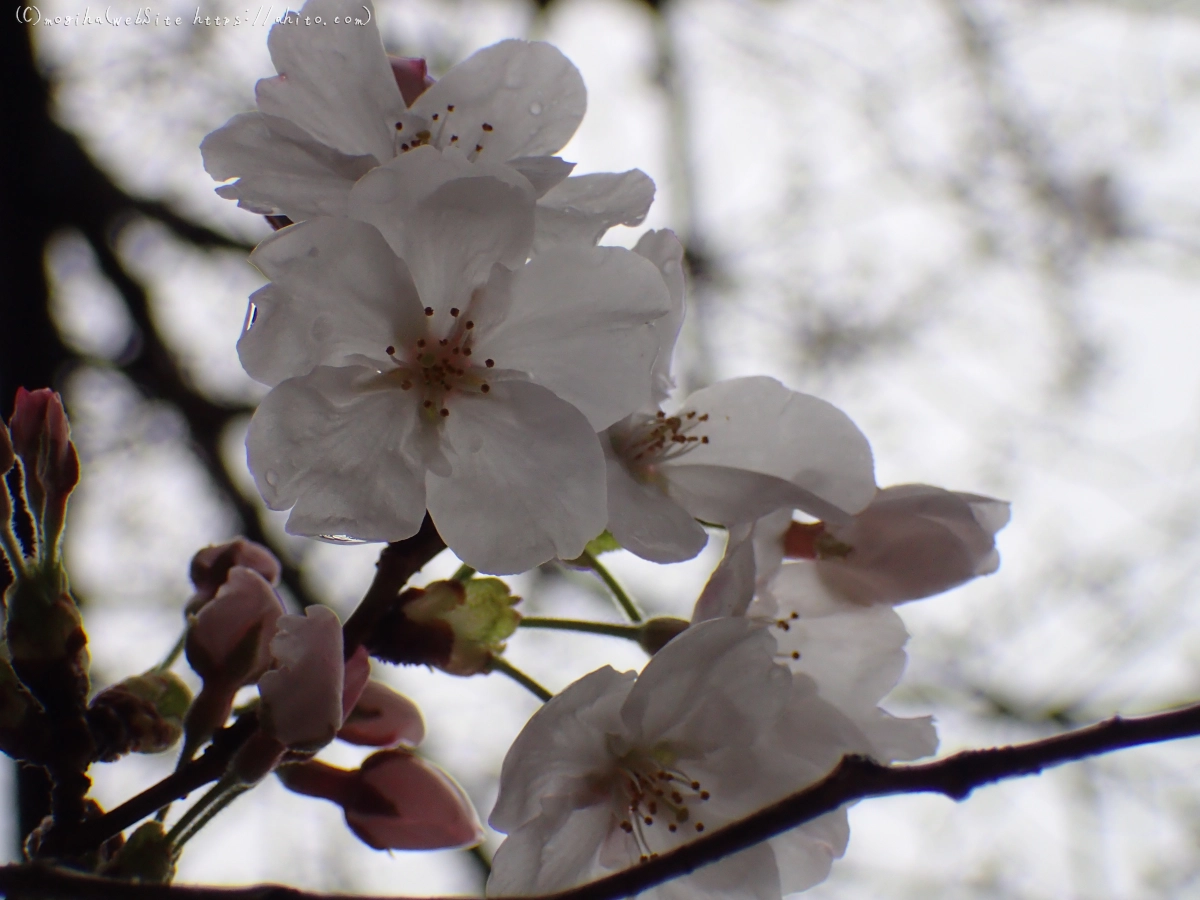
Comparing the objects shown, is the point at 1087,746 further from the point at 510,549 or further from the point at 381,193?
the point at 381,193

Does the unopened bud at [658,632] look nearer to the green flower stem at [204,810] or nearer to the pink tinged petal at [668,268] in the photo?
the pink tinged petal at [668,268]

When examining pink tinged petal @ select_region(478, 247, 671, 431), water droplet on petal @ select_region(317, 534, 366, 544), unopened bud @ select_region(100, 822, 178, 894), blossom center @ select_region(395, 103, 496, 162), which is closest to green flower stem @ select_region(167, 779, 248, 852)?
unopened bud @ select_region(100, 822, 178, 894)

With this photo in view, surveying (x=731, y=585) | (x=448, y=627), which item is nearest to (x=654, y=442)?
(x=731, y=585)

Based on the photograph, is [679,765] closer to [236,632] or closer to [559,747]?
[559,747]

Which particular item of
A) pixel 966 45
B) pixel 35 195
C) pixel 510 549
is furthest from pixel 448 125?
pixel 966 45

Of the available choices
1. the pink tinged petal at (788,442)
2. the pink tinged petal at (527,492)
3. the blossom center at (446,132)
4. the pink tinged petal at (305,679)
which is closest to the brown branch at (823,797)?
the pink tinged petal at (305,679)
